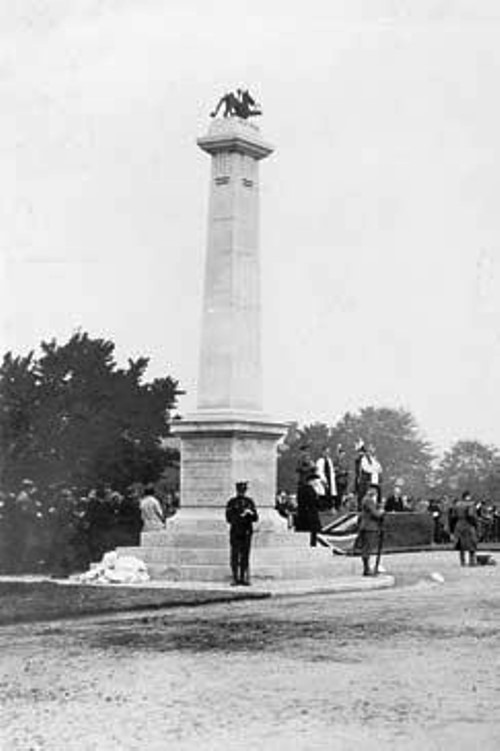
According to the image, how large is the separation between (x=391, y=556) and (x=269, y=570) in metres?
12.4

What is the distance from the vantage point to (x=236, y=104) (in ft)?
79.8

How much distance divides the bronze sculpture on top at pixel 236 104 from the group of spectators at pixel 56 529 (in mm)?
7384

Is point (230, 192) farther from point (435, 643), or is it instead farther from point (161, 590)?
point (435, 643)

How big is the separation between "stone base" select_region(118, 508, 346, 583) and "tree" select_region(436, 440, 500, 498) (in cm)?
13195

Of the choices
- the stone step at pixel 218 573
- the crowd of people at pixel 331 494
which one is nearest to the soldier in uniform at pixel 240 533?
the stone step at pixel 218 573

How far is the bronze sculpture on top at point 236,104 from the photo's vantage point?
79.6ft

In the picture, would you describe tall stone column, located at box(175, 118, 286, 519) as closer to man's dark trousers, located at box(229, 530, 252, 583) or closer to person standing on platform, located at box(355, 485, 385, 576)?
person standing on platform, located at box(355, 485, 385, 576)

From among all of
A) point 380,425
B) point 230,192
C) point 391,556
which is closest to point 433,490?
point 380,425

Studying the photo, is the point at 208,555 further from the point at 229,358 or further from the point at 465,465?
the point at 465,465

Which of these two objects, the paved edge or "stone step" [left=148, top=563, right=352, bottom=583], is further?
"stone step" [left=148, top=563, right=352, bottom=583]

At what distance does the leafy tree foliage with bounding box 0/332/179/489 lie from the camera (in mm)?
26922

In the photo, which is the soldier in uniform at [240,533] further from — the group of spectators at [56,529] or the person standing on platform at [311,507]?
the group of spectators at [56,529]

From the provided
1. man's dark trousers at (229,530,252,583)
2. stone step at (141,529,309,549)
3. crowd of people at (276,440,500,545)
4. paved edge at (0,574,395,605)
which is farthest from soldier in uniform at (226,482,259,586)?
crowd of people at (276,440,500,545)

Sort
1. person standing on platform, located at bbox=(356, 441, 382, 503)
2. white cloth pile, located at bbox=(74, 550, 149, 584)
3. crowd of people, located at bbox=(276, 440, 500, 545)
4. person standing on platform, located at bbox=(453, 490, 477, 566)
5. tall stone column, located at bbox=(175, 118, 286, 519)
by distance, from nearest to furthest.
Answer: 1. white cloth pile, located at bbox=(74, 550, 149, 584)
2. tall stone column, located at bbox=(175, 118, 286, 519)
3. crowd of people, located at bbox=(276, 440, 500, 545)
4. person standing on platform, located at bbox=(453, 490, 477, 566)
5. person standing on platform, located at bbox=(356, 441, 382, 503)
